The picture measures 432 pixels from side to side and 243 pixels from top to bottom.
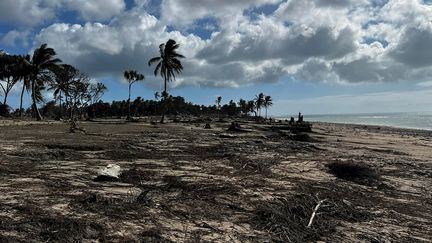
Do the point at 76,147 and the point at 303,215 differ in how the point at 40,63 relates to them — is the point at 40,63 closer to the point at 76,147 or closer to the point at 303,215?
the point at 76,147

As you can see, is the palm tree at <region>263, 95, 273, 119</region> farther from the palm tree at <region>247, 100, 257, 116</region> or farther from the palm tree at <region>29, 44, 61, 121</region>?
the palm tree at <region>29, 44, 61, 121</region>

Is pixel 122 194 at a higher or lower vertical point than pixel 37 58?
lower

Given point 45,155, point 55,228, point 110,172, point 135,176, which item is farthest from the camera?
point 45,155

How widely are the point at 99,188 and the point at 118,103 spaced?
339 feet

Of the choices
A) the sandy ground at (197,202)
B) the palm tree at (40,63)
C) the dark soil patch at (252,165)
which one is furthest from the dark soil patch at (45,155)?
the palm tree at (40,63)

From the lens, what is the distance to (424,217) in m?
9.18

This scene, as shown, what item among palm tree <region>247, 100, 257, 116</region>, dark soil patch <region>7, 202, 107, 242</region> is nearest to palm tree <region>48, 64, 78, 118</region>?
dark soil patch <region>7, 202, 107, 242</region>

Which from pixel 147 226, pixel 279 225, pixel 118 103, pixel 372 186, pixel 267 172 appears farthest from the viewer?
pixel 118 103

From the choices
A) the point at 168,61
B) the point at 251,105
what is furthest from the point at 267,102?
the point at 168,61

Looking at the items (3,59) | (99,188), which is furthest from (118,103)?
(99,188)

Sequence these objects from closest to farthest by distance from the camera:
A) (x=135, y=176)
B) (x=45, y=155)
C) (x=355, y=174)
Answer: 1. (x=135, y=176)
2. (x=355, y=174)
3. (x=45, y=155)

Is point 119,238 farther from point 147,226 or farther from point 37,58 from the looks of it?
point 37,58

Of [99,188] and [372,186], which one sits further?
[372,186]

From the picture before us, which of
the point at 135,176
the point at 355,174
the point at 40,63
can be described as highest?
the point at 40,63
